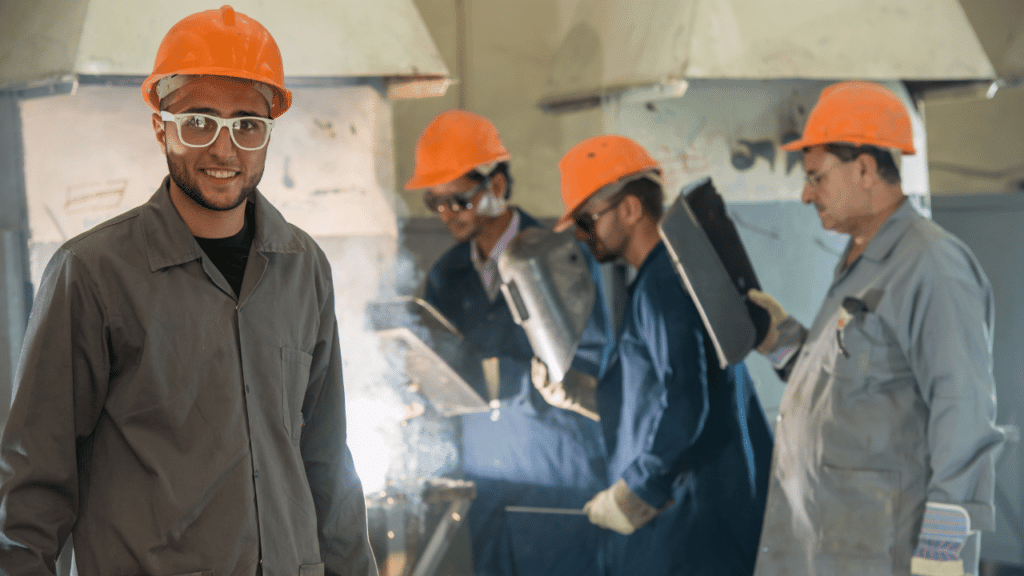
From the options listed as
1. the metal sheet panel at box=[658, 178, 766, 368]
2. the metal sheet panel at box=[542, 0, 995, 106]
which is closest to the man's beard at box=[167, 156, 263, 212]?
the metal sheet panel at box=[658, 178, 766, 368]

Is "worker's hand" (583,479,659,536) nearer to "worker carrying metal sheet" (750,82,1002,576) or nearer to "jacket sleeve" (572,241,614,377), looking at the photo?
"worker carrying metal sheet" (750,82,1002,576)

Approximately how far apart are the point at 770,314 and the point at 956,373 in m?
0.68

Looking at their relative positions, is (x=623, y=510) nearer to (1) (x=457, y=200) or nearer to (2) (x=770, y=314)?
(2) (x=770, y=314)

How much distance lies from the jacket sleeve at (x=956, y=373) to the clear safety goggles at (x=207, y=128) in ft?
4.81

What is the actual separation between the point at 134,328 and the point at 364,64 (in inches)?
56.9

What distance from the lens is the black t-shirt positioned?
52.9 inches

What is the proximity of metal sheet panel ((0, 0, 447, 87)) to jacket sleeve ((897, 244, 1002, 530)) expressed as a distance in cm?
157

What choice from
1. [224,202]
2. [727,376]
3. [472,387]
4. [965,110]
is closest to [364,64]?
[472,387]

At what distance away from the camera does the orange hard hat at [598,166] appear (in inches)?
103

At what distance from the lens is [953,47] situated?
305cm

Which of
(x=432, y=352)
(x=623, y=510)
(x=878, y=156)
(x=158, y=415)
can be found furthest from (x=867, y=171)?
(x=158, y=415)

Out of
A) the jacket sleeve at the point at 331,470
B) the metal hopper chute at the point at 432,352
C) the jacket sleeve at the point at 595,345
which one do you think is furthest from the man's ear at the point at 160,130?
the jacket sleeve at the point at 595,345

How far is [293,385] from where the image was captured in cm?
137

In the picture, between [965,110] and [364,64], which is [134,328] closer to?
[364,64]
